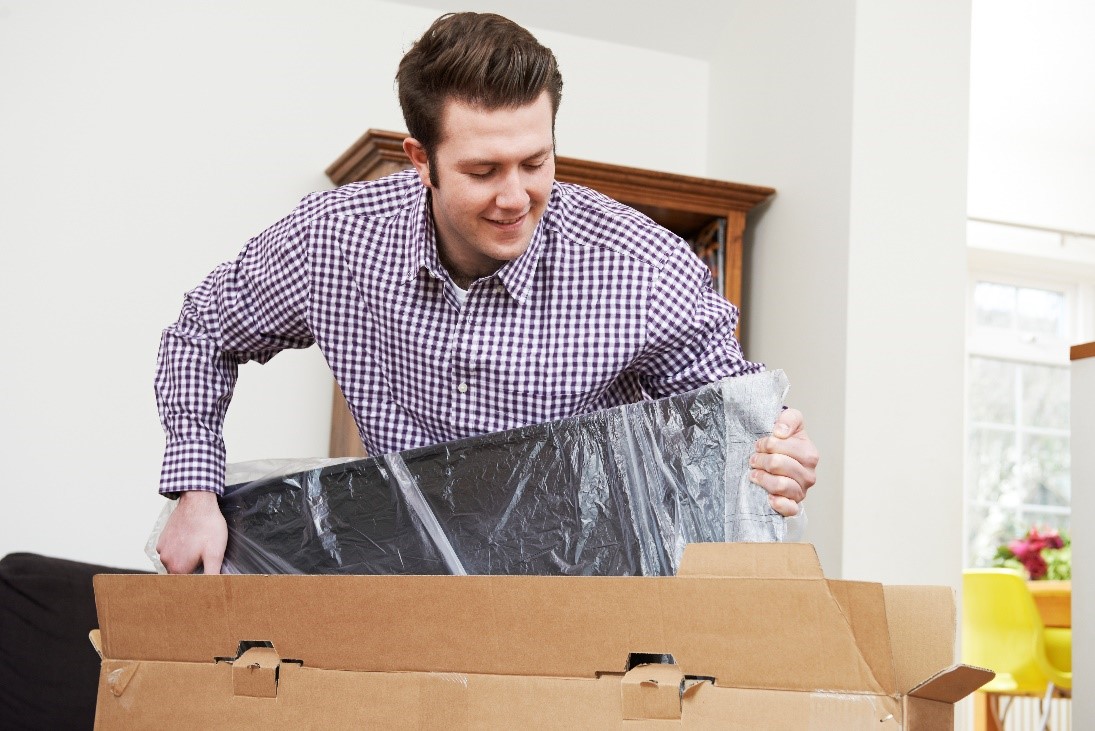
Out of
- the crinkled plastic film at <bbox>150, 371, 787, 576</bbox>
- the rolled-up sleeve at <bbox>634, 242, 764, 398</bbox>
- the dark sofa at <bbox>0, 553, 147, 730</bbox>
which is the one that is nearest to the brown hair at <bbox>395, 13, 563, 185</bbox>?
the rolled-up sleeve at <bbox>634, 242, 764, 398</bbox>

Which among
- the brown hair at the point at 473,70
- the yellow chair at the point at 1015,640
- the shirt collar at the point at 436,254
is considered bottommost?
the yellow chair at the point at 1015,640

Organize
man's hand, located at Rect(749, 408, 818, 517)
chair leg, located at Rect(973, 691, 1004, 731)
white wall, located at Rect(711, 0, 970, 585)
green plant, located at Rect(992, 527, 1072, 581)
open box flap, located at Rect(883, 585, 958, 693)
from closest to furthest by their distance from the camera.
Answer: open box flap, located at Rect(883, 585, 958, 693) < man's hand, located at Rect(749, 408, 818, 517) < white wall, located at Rect(711, 0, 970, 585) < chair leg, located at Rect(973, 691, 1004, 731) < green plant, located at Rect(992, 527, 1072, 581)

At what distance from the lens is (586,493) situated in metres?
1.25

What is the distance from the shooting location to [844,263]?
8.53 feet

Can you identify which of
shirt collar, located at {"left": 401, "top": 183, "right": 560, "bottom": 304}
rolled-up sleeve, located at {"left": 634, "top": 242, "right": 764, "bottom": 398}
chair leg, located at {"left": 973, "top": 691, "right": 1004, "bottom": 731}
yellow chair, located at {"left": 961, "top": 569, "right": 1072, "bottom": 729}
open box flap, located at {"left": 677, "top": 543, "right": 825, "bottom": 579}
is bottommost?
chair leg, located at {"left": 973, "top": 691, "right": 1004, "bottom": 731}

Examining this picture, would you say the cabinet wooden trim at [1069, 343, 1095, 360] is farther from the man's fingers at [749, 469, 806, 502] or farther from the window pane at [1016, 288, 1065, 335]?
the window pane at [1016, 288, 1065, 335]

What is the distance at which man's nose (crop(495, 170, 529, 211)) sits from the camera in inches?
52.7

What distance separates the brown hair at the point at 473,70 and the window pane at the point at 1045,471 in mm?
4028

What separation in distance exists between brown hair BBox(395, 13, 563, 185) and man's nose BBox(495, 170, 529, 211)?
0.27 feet

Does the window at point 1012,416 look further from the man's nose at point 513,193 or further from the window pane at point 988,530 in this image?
the man's nose at point 513,193

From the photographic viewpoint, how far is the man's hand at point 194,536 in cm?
138

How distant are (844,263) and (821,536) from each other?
1.98 feet

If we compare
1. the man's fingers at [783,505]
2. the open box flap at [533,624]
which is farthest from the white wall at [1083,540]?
the open box flap at [533,624]

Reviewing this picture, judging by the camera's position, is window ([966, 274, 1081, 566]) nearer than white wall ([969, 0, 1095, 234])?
No
